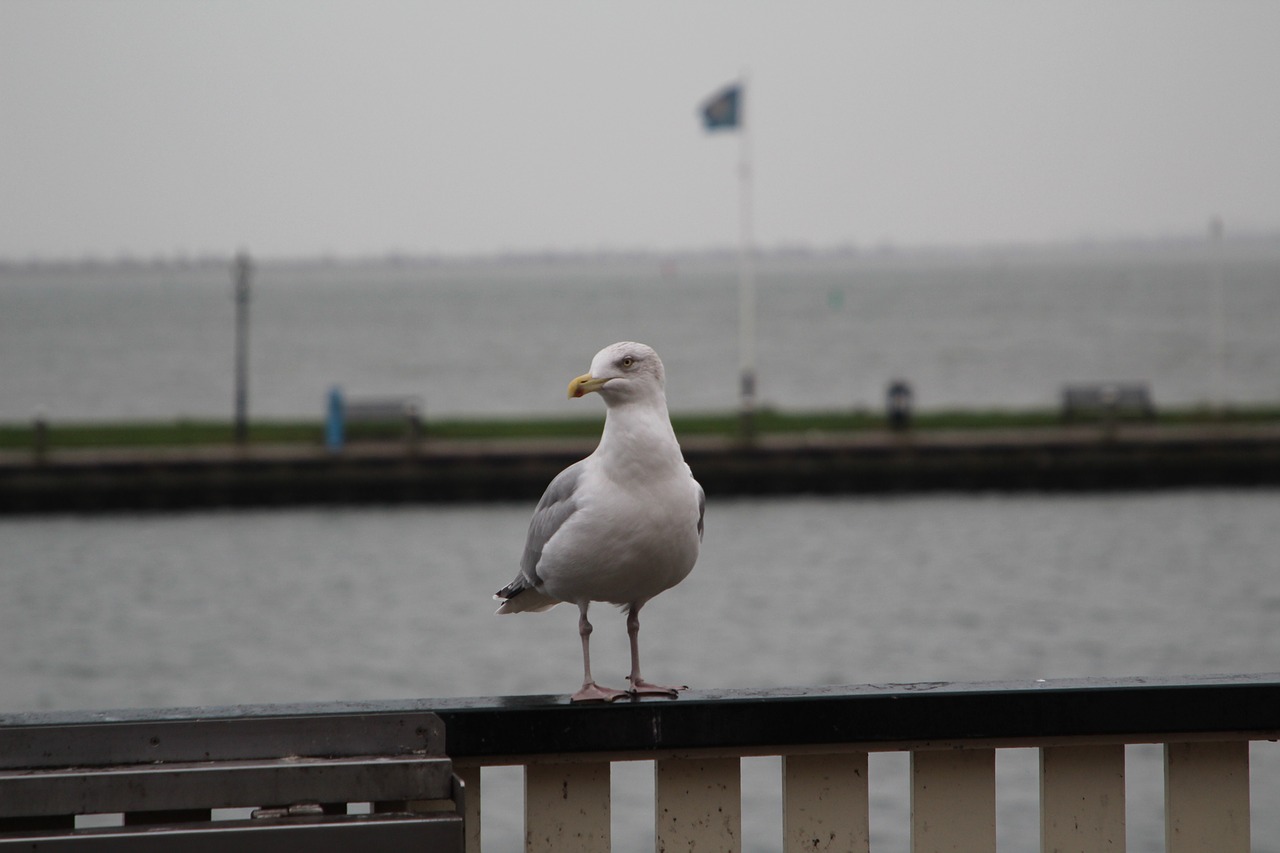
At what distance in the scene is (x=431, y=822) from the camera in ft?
7.16

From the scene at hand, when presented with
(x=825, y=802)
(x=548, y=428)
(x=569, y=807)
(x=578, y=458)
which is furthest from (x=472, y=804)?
(x=548, y=428)

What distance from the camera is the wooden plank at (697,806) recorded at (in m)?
2.59

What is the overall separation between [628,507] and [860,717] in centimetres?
60

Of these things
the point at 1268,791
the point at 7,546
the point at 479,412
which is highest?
the point at 479,412

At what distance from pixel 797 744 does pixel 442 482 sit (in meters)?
22.4

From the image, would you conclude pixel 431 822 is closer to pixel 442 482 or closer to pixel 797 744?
pixel 797 744

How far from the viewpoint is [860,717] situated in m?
2.55

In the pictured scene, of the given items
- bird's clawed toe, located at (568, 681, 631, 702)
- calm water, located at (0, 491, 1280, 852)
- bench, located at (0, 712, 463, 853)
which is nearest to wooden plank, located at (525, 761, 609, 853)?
bird's clawed toe, located at (568, 681, 631, 702)

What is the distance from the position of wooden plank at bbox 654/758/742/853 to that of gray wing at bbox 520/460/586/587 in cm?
58

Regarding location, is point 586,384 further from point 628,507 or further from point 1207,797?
point 1207,797

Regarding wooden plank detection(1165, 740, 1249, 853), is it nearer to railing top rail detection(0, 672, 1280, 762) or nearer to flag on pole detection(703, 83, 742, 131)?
railing top rail detection(0, 672, 1280, 762)

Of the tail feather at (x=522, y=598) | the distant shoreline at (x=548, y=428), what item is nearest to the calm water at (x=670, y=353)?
the distant shoreline at (x=548, y=428)

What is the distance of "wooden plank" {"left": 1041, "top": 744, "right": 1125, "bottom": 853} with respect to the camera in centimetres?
262

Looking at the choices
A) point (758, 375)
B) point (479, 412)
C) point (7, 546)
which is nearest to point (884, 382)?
point (758, 375)
